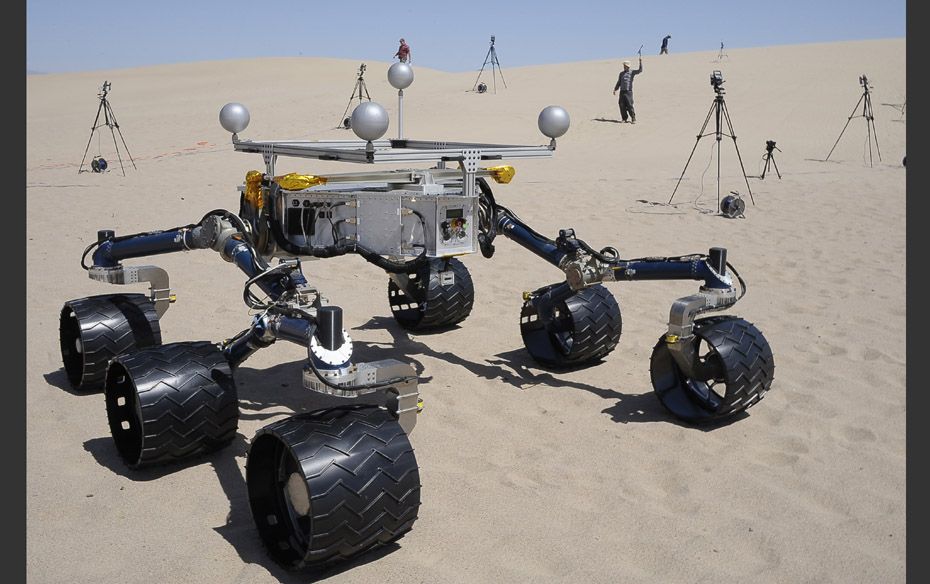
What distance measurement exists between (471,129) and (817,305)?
646 inches

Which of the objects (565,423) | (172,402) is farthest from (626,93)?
(172,402)

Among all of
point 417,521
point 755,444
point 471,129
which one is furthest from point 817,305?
point 471,129

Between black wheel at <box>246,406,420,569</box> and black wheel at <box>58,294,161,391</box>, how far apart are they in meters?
1.98

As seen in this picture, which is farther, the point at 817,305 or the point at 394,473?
the point at 817,305

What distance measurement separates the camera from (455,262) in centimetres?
635

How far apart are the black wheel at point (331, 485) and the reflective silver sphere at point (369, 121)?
1191 millimetres

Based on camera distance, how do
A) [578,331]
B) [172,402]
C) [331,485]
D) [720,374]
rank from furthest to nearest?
[578,331]
[720,374]
[172,402]
[331,485]

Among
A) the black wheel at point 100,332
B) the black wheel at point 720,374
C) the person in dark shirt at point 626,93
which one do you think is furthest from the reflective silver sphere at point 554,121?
the person in dark shirt at point 626,93

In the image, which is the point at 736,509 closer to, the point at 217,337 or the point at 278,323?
the point at 278,323

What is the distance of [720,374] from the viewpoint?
450 cm

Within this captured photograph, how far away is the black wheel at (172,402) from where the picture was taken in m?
3.64

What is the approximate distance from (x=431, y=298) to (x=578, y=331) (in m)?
1.28

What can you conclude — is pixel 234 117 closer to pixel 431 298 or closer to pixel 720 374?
pixel 431 298

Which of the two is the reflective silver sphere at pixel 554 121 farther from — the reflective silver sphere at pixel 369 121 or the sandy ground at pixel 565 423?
the sandy ground at pixel 565 423
